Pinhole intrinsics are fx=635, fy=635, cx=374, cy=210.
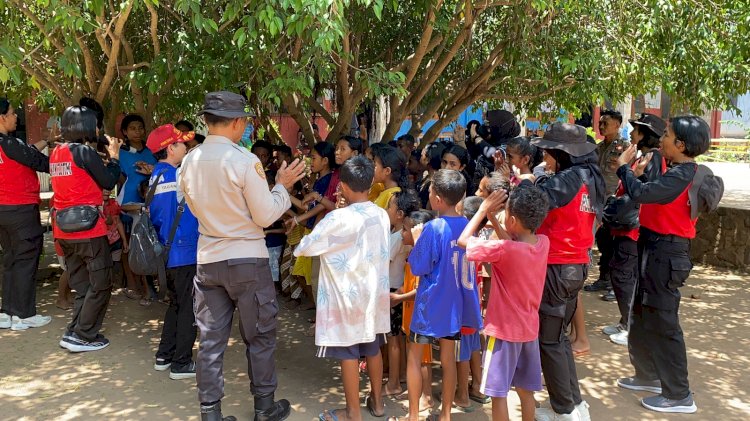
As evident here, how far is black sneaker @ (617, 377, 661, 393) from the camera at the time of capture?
13.6 ft

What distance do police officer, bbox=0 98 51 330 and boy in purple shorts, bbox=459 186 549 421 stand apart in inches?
145

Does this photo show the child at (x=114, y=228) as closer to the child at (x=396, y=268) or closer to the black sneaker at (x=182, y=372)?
the black sneaker at (x=182, y=372)

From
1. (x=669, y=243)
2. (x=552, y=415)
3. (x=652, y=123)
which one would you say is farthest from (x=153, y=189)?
(x=652, y=123)

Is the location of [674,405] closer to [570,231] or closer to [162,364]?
[570,231]

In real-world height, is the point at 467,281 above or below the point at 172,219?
below

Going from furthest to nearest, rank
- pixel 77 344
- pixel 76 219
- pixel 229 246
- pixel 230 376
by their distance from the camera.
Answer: pixel 77 344
pixel 76 219
pixel 230 376
pixel 229 246

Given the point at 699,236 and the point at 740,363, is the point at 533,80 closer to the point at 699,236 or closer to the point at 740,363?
the point at 699,236

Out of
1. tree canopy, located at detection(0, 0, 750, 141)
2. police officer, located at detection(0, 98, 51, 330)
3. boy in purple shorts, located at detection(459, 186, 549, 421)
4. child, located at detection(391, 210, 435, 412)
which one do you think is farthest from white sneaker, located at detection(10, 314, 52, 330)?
boy in purple shorts, located at detection(459, 186, 549, 421)

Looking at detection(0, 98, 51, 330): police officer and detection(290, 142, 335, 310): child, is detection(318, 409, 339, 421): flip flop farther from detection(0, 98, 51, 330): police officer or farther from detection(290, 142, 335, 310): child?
detection(0, 98, 51, 330): police officer

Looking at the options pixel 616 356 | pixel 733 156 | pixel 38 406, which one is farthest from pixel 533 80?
pixel 733 156

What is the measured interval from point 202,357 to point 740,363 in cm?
388

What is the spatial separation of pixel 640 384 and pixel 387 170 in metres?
2.22

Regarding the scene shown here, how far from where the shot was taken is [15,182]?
5031mm

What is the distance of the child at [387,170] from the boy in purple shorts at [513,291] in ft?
3.84
